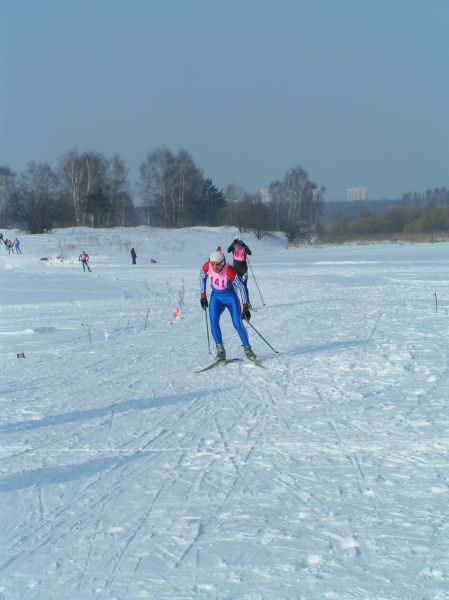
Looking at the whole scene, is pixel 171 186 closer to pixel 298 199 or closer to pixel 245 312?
pixel 298 199

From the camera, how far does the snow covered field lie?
363 centimetres

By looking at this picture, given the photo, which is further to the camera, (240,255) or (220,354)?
(240,255)

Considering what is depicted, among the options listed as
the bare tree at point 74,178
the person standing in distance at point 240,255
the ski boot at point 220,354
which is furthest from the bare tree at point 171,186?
the ski boot at point 220,354

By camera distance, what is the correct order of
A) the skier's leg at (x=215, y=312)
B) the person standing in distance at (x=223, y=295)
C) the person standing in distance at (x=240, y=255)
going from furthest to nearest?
the person standing in distance at (x=240, y=255) → the skier's leg at (x=215, y=312) → the person standing in distance at (x=223, y=295)

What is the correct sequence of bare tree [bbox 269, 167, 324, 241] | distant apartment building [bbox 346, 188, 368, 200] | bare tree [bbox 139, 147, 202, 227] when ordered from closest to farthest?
bare tree [bbox 139, 147, 202, 227]
bare tree [bbox 269, 167, 324, 241]
distant apartment building [bbox 346, 188, 368, 200]

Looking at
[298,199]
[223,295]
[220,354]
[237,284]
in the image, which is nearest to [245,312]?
[223,295]

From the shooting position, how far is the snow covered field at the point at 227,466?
3.63m

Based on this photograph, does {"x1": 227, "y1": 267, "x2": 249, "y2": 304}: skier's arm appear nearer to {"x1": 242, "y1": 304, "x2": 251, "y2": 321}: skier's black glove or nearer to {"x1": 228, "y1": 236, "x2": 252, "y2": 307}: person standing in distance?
{"x1": 242, "y1": 304, "x2": 251, "y2": 321}: skier's black glove

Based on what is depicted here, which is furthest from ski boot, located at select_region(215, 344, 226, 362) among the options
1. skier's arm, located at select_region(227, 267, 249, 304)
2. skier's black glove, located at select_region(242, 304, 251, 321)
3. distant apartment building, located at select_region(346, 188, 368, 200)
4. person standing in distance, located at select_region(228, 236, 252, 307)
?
distant apartment building, located at select_region(346, 188, 368, 200)

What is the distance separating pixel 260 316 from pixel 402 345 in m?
4.63

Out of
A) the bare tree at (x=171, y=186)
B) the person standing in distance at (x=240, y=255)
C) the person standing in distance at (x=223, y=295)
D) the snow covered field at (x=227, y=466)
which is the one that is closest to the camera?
the snow covered field at (x=227, y=466)

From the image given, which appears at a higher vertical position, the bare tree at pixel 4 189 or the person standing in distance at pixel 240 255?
the bare tree at pixel 4 189

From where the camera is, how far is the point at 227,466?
522 centimetres

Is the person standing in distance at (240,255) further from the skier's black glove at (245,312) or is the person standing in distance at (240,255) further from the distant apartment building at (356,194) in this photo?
the distant apartment building at (356,194)
